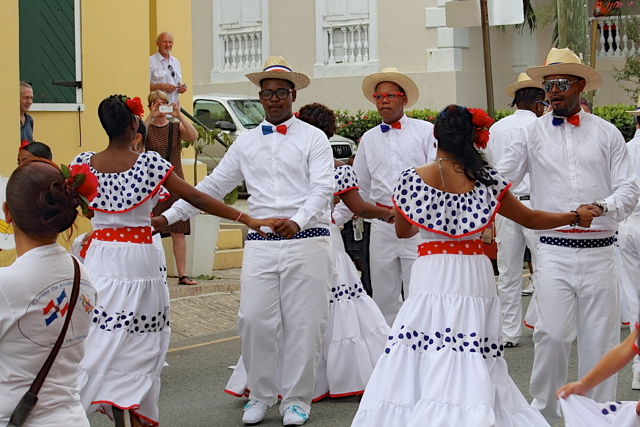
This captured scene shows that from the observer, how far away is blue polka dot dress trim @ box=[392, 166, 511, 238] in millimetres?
5645

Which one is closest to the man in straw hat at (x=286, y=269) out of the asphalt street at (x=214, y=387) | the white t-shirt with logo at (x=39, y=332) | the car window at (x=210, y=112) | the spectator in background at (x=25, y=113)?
the asphalt street at (x=214, y=387)

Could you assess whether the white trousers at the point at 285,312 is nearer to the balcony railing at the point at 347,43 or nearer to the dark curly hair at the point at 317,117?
the dark curly hair at the point at 317,117

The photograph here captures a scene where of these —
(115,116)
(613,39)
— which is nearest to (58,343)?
(115,116)

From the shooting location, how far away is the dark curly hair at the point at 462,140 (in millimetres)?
5652

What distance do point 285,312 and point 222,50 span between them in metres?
20.3

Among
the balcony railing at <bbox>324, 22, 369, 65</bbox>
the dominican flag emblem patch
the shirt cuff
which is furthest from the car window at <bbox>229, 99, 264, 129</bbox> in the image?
the dominican flag emblem patch

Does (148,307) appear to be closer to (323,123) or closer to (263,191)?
(263,191)

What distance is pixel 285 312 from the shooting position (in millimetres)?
6949

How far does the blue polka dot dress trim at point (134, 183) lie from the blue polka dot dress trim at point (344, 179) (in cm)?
169

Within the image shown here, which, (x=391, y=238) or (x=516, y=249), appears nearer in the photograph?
(x=391, y=238)

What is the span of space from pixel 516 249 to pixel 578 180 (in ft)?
10.4

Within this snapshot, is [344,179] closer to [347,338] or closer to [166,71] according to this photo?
[347,338]

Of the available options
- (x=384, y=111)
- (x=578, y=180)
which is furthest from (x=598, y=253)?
(x=384, y=111)

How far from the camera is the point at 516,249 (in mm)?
9484
